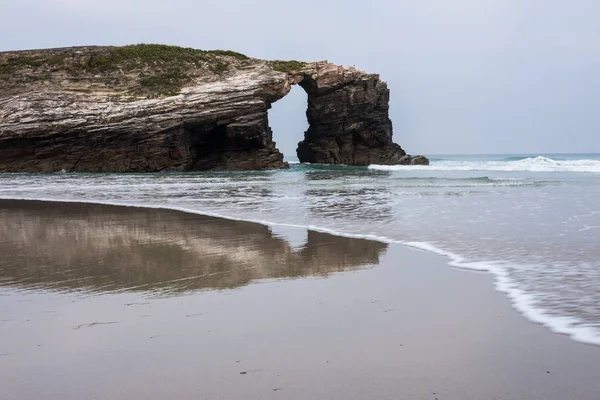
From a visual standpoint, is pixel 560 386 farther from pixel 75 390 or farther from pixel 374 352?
pixel 75 390

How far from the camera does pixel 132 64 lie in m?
40.8

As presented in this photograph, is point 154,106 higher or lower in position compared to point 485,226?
higher

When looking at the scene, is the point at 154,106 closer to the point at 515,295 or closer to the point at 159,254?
the point at 159,254

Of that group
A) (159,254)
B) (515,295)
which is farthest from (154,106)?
(515,295)

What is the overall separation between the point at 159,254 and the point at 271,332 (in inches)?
133

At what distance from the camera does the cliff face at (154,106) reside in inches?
1366

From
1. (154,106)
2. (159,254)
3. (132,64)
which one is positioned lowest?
(159,254)

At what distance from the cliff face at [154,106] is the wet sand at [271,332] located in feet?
97.9

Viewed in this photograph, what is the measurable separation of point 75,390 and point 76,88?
3828 centimetres

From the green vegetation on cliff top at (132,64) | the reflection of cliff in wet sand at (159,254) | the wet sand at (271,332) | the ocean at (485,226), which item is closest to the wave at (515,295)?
the ocean at (485,226)

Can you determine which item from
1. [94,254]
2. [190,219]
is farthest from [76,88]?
[94,254]

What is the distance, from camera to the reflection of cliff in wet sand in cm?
525

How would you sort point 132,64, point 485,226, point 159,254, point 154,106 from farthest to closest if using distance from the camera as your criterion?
point 132,64
point 154,106
point 485,226
point 159,254

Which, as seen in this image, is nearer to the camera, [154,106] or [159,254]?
[159,254]
